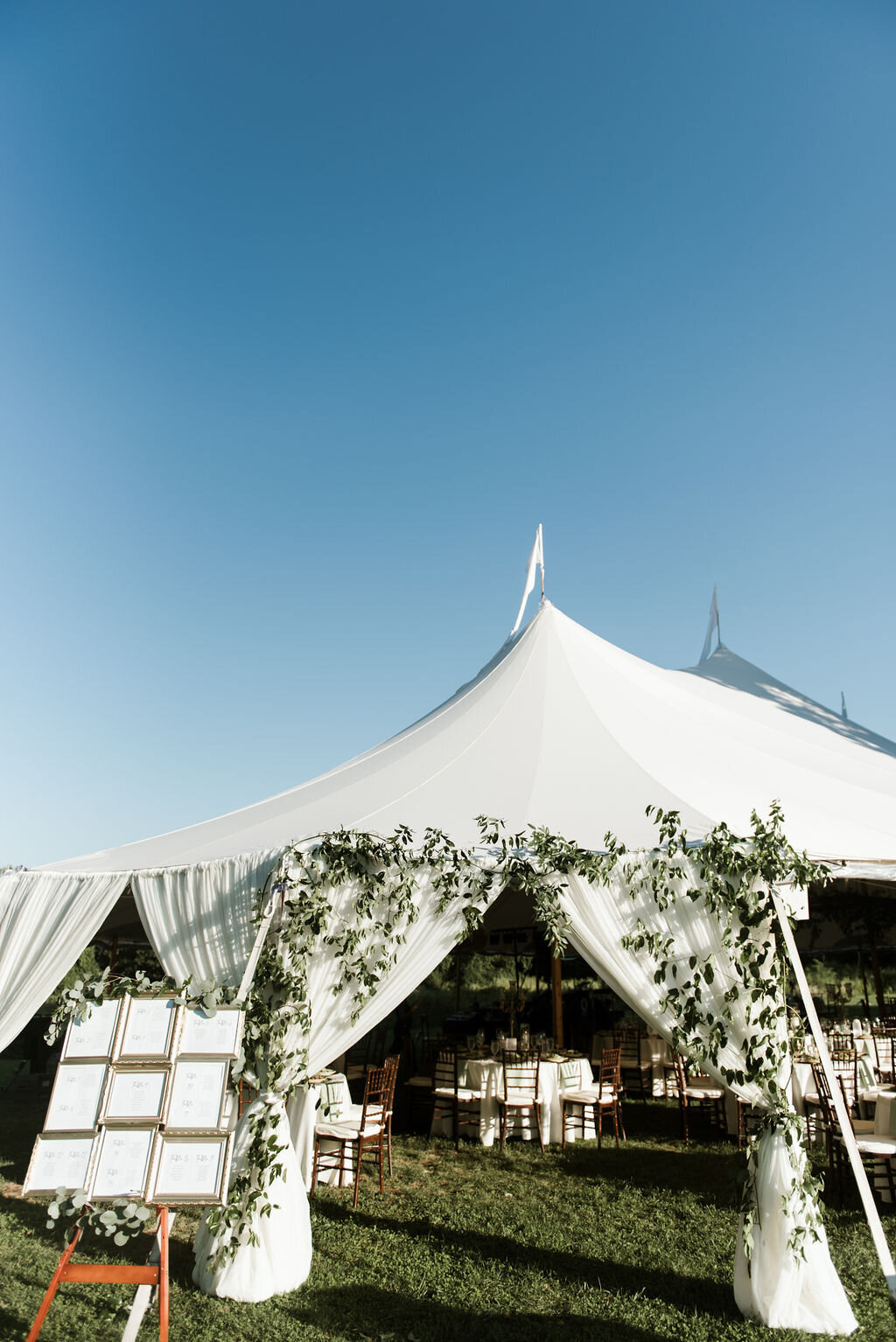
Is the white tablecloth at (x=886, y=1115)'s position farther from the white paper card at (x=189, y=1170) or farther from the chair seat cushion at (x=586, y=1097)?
the white paper card at (x=189, y=1170)

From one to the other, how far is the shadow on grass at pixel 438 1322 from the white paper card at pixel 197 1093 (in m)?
1.00

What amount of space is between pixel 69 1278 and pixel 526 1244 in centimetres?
237

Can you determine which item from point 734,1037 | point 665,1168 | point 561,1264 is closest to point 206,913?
point 561,1264

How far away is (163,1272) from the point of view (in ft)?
10.4

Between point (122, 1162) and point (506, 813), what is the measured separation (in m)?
2.62

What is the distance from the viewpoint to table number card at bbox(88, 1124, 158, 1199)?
3.33 meters

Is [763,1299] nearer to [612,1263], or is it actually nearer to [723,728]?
[612,1263]

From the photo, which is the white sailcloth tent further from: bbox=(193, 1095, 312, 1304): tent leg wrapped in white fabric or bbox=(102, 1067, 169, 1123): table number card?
bbox=(102, 1067, 169, 1123): table number card

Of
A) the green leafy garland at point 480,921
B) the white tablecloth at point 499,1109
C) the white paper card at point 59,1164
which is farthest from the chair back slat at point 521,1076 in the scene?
the white paper card at point 59,1164

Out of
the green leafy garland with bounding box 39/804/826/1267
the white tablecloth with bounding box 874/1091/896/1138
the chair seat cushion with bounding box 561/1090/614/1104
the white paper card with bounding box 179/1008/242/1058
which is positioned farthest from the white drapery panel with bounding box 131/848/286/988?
the white tablecloth with bounding box 874/1091/896/1138

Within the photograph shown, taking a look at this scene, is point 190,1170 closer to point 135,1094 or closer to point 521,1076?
point 135,1094

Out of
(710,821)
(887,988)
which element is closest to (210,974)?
(710,821)

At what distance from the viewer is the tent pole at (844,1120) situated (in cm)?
329

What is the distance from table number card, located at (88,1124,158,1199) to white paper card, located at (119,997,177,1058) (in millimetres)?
297
